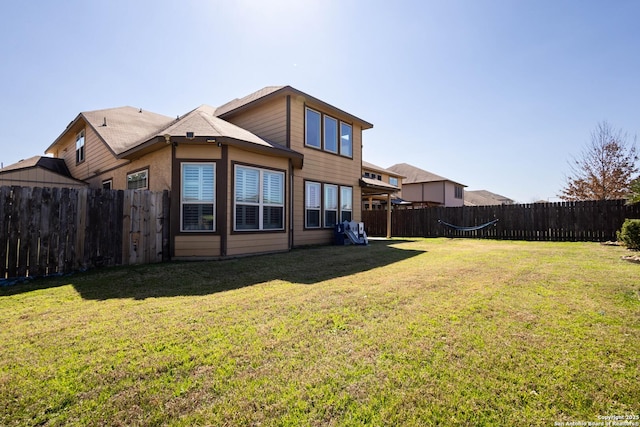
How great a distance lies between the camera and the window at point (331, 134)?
38.9 ft

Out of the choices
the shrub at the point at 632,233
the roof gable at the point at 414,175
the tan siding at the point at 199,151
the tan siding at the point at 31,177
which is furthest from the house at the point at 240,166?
the roof gable at the point at 414,175

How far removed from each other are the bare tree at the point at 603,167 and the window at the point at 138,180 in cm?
2712

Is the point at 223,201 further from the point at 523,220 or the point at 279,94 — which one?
the point at 523,220

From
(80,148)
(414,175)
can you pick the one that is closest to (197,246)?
(80,148)

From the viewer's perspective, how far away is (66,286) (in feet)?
16.1

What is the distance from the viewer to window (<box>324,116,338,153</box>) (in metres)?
11.9

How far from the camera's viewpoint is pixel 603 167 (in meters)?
21.5

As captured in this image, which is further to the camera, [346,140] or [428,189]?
[428,189]

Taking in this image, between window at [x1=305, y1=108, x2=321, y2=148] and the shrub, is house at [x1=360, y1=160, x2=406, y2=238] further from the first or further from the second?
the shrub

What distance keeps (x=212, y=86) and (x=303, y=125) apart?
4275 mm

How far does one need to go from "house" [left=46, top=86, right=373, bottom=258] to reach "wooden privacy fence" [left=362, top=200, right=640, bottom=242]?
17.8 feet

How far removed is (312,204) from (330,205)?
3.36 feet

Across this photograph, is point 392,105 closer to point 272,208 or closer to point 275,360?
point 272,208

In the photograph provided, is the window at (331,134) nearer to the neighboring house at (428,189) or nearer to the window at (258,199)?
the window at (258,199)
